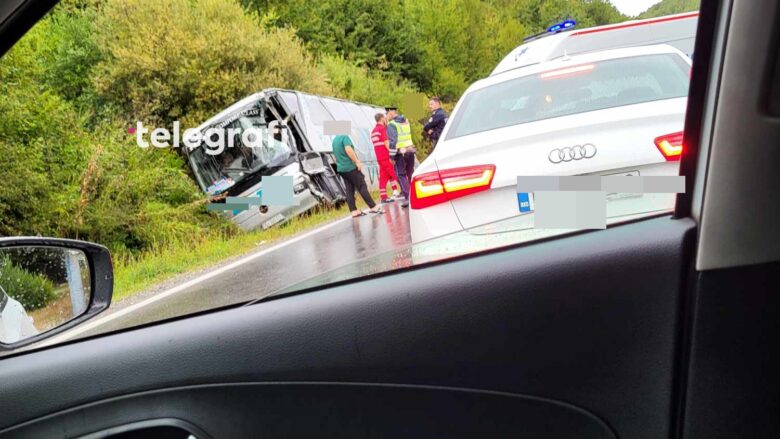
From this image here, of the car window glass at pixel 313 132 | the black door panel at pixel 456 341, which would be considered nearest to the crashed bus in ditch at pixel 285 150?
the car window glass at pixel 313 132

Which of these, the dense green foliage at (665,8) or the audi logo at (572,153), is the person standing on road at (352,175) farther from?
the dense green foliage at (665,8)

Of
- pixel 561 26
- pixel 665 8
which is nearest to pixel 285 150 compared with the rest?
pixel 561 26

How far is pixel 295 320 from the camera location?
5.29 ft

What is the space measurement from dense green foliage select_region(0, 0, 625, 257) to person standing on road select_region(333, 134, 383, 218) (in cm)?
51

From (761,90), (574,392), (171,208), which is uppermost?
(761,90)

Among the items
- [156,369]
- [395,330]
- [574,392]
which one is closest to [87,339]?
[156,369]

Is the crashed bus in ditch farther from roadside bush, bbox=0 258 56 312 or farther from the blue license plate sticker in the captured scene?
the blue license plate sticker

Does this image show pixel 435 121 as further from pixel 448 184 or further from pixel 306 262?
pixel 306 262

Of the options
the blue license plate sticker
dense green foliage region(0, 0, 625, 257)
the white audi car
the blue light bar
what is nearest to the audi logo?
the white audi car

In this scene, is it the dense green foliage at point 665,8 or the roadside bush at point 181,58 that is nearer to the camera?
the dense green foliage at point 665,8

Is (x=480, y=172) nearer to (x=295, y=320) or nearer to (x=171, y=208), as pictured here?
(x=295, y=320)

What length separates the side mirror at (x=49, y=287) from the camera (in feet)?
5.65

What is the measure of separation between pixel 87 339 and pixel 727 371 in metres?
1.59

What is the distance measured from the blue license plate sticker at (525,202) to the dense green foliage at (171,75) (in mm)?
885
